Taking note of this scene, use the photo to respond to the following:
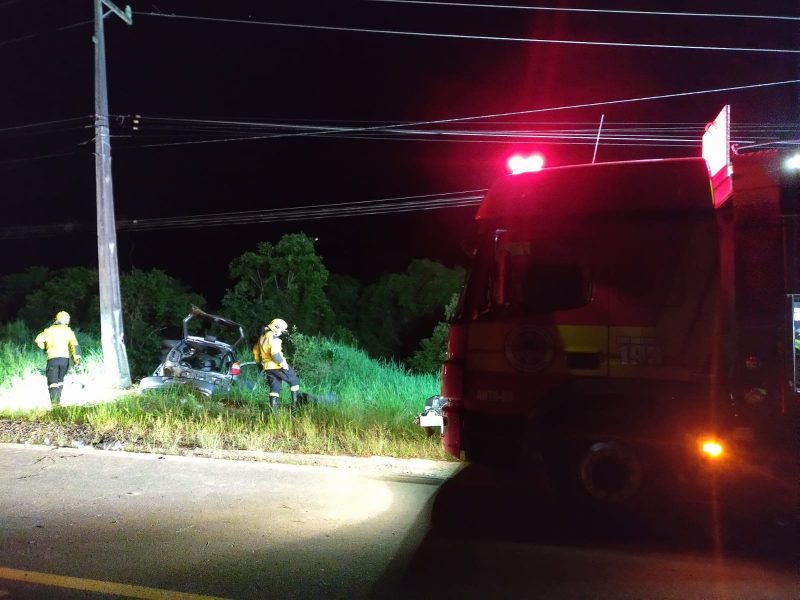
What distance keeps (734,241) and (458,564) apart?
3.23 metres

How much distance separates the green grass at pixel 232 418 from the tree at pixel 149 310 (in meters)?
6.59

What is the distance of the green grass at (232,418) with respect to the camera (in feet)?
24.6

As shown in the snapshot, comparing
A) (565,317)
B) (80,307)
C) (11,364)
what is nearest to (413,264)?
(80,307)

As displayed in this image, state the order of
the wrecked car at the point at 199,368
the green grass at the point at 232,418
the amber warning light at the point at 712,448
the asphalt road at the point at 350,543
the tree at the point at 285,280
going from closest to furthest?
the asphalt road at the point at 350,543
the amber warning light at the point at 712,448
the green grass at the point at 232,418
the wrecked car at the point at 199,368
the tree at the point at 285,280

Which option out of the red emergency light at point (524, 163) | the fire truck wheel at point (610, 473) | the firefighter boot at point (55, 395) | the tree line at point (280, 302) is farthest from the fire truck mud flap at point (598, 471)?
the tree line at point (280, 302)

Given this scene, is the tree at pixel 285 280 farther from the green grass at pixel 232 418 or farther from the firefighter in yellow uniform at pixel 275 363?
the firefighter in yellow uniform at pixel 275 363

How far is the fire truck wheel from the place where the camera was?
4.96m

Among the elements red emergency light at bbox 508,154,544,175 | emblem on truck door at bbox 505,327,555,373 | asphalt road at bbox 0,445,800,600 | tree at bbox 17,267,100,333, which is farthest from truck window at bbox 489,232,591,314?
tree at bbox 17,267,100,333

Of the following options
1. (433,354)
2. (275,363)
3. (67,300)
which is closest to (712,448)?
(275,363)

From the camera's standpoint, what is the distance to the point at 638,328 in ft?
16.0

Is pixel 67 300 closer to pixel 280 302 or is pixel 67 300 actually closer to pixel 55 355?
pixel 280 302

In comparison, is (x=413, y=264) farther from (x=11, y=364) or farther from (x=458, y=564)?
(x=458, y=564)

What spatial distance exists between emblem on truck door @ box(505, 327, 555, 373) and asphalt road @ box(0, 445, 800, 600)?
4.18ft

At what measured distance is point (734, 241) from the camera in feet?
16.1
